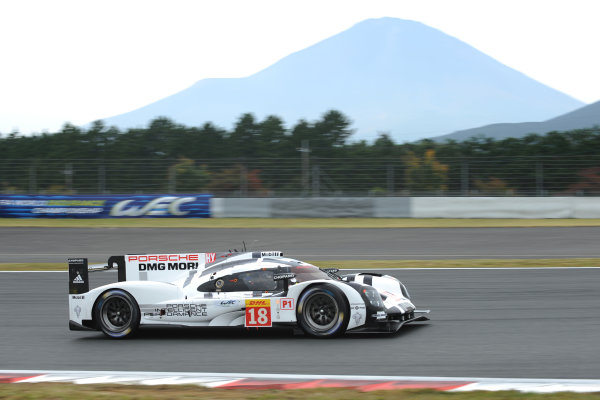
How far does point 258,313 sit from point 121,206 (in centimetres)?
2444

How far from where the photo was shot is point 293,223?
28875mm

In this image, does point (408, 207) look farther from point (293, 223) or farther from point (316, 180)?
point (316, 180)

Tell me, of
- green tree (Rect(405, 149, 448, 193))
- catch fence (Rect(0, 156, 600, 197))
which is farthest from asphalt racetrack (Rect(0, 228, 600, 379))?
catch fence (Rect(0, 156, 600, 197))

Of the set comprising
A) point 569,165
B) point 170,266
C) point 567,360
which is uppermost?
point 569,165

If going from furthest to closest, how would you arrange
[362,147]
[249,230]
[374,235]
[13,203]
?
[362,147], [13,203], [249,230], [374,235]

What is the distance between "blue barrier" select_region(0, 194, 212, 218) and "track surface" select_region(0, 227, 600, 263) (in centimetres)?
434

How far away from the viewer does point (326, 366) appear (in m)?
6.53

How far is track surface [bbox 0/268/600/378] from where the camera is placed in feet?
21.3

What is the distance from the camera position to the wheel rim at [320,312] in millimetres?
7730

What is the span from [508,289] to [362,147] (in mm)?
26790

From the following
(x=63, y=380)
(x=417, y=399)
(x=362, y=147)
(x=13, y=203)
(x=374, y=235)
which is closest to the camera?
(x=417, y=399)

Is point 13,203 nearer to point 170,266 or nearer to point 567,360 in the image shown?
point 170,266

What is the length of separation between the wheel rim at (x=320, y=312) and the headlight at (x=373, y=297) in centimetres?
36

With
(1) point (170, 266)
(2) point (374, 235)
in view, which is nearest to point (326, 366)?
(1) point (170, 266)
